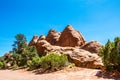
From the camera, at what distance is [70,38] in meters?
43.8

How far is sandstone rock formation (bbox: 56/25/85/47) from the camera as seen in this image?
1708 inches

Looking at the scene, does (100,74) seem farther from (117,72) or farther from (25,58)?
(25,58)

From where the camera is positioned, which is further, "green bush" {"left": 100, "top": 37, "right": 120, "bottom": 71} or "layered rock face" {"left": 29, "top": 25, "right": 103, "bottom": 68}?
"layered rock face" {"left": 29, "top": 25, "right": 103, "bottom": 68}

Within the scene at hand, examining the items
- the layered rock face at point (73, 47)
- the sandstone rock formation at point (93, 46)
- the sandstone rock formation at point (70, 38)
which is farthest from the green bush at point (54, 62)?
the sandstone rock formation at point (70, 38)

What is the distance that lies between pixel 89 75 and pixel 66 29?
25.8m

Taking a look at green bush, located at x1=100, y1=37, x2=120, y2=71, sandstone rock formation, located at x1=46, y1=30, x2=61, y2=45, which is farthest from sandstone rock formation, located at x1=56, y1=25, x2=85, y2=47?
green bush, located at x1=100, y1=37, x2=120, y2=71

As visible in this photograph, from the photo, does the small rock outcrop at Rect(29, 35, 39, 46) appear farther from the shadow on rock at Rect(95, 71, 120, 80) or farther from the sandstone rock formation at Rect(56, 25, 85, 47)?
the shadow on rock at Rect(95, 71, 120, 80)

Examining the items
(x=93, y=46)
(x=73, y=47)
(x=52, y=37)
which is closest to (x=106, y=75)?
(x=93, y=46)

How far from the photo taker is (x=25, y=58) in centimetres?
3741

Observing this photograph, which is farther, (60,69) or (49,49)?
(49,49)

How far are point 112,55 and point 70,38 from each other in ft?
75.7

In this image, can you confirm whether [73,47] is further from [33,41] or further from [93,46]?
[33,41]

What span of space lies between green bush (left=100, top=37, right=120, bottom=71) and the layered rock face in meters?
7.23

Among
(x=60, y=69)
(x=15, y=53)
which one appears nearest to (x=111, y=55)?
(x=60, y=69)
